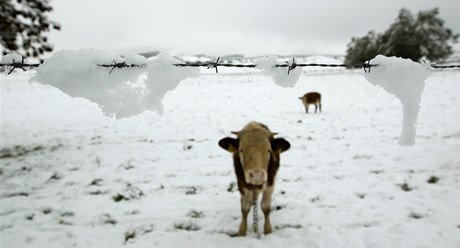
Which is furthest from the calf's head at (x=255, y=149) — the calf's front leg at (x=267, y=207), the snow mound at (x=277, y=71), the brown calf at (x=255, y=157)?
the snow mound at (x=277, y=71)

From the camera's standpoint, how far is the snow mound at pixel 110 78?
2.81 meters

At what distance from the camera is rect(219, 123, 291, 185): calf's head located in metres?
3.38

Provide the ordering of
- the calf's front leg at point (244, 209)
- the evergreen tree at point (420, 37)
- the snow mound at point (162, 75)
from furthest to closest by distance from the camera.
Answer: the evergreen tree at point (420, 37) → the calf's front leg at point (244, 209) → the snow mound at point (162, 75)

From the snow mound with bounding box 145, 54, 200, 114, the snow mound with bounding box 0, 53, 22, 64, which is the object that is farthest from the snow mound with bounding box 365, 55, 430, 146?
the snow mound with bounding box 0, 53, 22, 64

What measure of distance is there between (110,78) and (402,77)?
2.96 m

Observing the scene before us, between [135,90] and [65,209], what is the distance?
11.5ft

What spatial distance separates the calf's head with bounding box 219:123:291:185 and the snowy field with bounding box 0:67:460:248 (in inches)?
55.4

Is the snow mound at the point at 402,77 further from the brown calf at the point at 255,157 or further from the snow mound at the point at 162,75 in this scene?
the snow mound at the point at 162,75

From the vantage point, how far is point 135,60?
2963 mm

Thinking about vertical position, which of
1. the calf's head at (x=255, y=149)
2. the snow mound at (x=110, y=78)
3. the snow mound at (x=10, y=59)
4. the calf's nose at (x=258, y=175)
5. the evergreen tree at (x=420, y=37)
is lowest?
the calf's nose at (x=258, y=175)

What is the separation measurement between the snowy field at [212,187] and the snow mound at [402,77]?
2173 millimetres

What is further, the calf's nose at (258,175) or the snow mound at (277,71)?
the calf's nose at (258,175)

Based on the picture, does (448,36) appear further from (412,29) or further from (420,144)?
(420,144)

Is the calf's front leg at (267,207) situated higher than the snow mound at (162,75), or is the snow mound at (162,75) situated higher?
the snow mound at (162,75)
